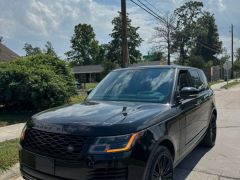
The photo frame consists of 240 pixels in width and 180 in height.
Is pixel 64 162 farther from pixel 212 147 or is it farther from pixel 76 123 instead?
pixel 212 147

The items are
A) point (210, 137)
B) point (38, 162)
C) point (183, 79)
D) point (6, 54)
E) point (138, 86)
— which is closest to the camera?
point (38, 162)

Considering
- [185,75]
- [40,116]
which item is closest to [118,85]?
[185,75]

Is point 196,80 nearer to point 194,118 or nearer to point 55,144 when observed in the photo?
point 194,118

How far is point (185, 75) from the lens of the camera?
5180 mm

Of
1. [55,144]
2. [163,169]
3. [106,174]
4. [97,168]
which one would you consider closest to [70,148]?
[55,144]

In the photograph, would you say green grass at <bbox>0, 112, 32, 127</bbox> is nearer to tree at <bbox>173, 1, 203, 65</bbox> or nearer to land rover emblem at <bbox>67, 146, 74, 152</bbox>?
land rover emblem at <bbox>67, 146, 74, 152</bbox>

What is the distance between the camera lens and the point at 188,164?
547 cm

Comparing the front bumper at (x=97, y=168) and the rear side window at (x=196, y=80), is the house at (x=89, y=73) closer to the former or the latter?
the rear side window at (x=196, y=80)

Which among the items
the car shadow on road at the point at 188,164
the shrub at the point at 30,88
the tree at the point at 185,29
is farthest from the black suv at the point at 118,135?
the tree at the point at 185,29

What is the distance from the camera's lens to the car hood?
3096 millimetres

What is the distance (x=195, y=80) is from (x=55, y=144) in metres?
3.52

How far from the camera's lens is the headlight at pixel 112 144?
9.73 feet

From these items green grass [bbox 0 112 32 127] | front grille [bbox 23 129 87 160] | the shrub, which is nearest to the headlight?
front grille [bbox 23 129 87 160]

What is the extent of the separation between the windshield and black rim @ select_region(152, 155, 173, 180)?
896mm
